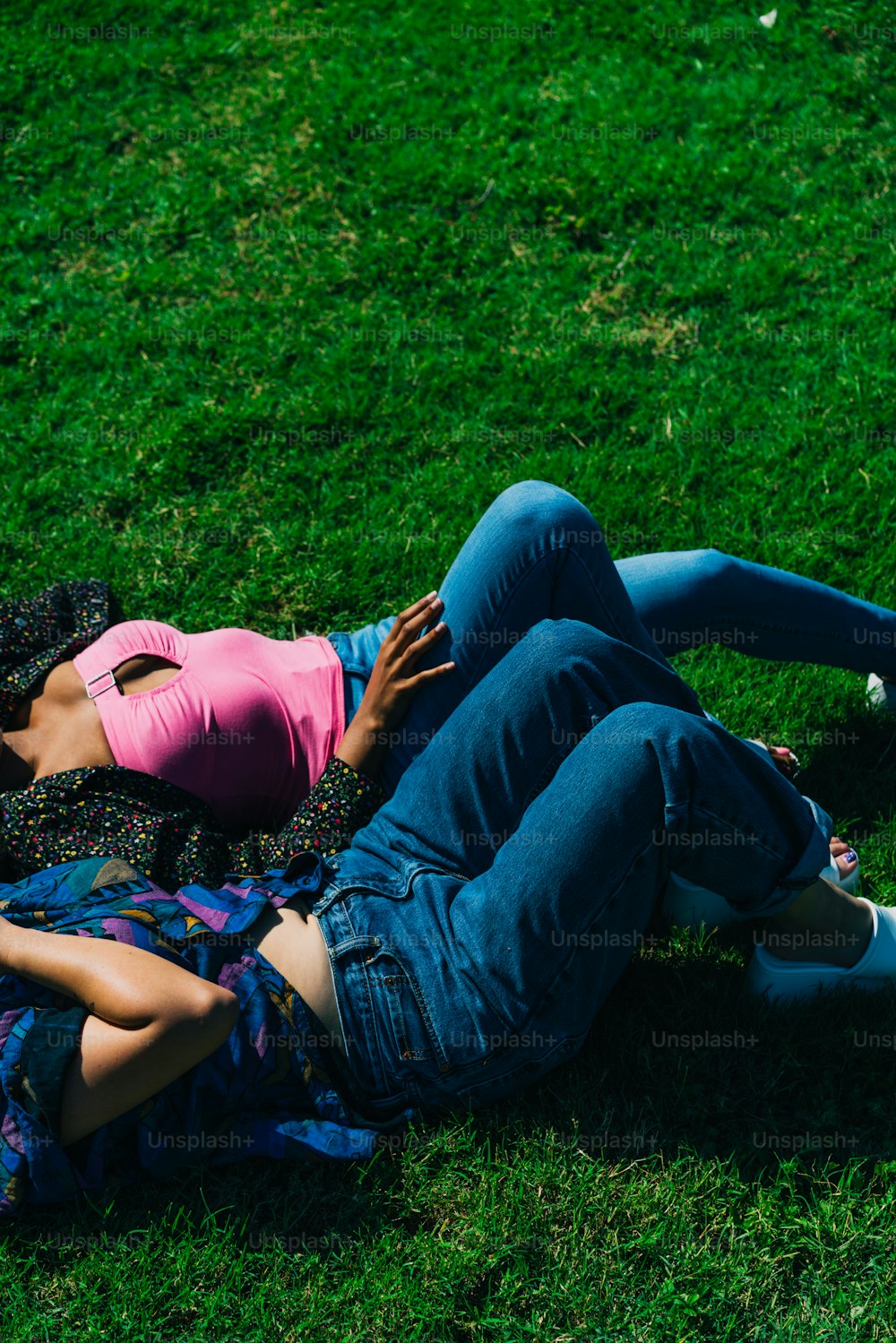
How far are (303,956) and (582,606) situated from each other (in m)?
1.31

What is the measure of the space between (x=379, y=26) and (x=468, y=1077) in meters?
5.50

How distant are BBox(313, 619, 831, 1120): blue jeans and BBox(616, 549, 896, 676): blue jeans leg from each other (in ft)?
2.08

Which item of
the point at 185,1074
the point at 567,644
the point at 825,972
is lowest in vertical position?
the point at 825,972

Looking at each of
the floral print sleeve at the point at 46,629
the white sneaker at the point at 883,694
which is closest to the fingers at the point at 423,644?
the floral print sleeve at the point at 46,629

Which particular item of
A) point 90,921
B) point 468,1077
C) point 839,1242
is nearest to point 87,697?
point 90,921

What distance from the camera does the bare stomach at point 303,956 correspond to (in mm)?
2854

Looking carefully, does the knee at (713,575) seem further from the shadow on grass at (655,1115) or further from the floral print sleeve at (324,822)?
the floral print sleeve at (324,822)

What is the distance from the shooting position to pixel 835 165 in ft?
17.6

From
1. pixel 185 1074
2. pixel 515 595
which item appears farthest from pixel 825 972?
pixel 185 1074

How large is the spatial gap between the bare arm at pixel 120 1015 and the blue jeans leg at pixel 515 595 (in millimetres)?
993

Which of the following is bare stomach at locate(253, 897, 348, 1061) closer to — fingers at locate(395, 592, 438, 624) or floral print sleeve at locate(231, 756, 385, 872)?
floral print sleeve at locate(231, 756, 385, 872)

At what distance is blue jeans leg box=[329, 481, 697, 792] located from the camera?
3.35 m

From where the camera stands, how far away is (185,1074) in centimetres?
280

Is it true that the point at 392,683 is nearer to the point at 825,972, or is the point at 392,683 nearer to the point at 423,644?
the point at 423,644
